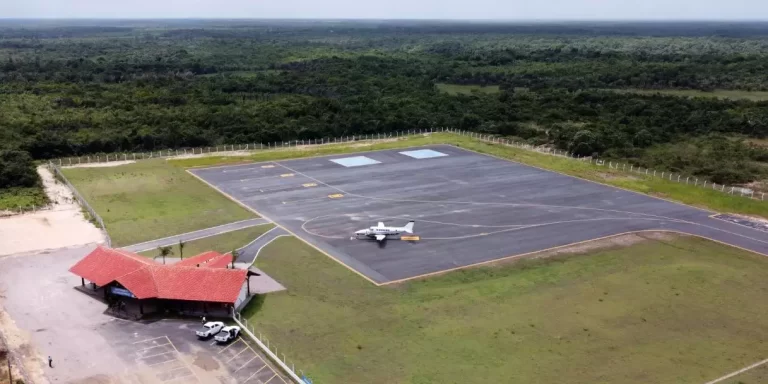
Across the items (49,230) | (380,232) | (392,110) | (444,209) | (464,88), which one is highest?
(464,88)

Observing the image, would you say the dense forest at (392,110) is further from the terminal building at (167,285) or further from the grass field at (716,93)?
the terminal building at (167,285)

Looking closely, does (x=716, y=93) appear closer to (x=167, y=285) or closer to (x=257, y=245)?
(x=257, y=245)

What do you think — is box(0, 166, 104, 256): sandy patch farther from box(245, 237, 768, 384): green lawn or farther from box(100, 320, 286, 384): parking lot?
box(100, 320, 286, 384): parking lot

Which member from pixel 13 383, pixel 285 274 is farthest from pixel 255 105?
pixel 13 383

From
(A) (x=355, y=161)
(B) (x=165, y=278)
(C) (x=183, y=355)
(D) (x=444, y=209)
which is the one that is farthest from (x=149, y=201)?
(C) (x=183, y=355)

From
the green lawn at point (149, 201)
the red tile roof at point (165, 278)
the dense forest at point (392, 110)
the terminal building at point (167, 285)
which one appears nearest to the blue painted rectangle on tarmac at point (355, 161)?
the dense forest at point (392, 110)

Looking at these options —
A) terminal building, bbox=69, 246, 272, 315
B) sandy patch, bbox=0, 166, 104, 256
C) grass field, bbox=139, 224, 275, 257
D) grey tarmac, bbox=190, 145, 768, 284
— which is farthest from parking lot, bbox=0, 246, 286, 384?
grey tarmac, bbox=190, 145, 768, 284
